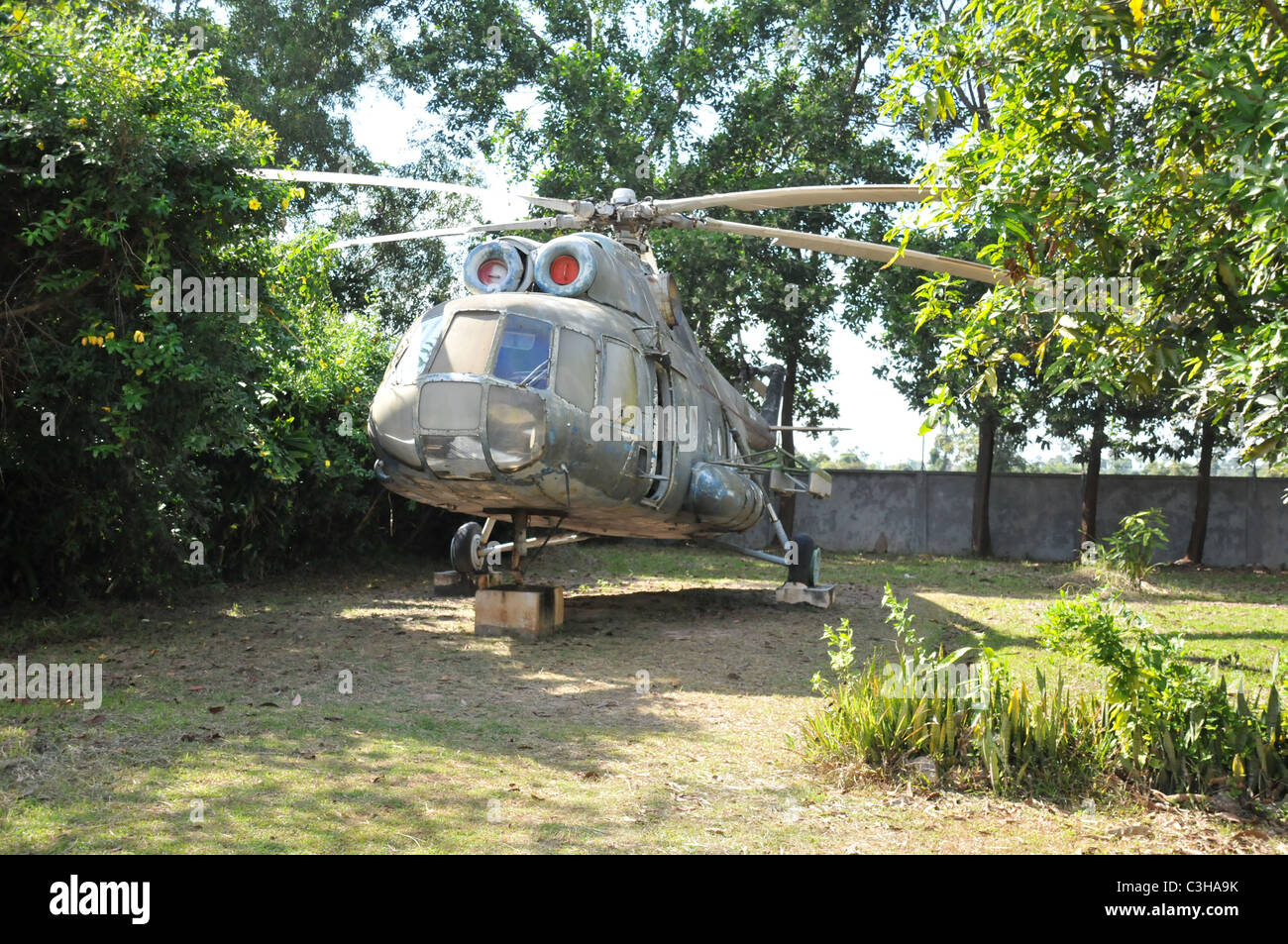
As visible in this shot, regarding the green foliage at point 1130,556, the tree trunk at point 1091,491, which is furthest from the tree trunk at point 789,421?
the green foliage at point 1130,556

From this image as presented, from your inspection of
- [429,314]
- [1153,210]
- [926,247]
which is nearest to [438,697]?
[429,314]

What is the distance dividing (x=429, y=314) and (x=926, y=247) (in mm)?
15511

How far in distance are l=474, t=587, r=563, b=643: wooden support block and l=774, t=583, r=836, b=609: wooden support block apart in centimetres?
386

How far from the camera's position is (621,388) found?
32.8 ft

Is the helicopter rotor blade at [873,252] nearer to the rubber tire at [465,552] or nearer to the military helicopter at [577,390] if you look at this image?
the military helicopter at [577,390]

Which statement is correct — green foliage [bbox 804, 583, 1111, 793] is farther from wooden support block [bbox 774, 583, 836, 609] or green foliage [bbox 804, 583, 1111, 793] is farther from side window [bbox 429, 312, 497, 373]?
wooden support block [bbox 774, 583, 836, 609]

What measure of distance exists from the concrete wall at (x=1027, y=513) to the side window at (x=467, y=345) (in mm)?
14843

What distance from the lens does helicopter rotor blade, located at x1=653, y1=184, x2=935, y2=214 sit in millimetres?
9523

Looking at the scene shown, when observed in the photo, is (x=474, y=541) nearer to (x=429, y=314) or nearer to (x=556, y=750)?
(x=429, y=314)

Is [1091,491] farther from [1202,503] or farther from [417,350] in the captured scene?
[417,350]

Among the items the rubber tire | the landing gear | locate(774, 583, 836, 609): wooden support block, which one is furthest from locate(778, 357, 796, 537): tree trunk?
the rubber tire

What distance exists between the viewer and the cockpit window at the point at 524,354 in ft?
29.8

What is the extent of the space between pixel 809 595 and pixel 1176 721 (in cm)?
778

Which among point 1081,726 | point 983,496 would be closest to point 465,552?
point 1081,726
